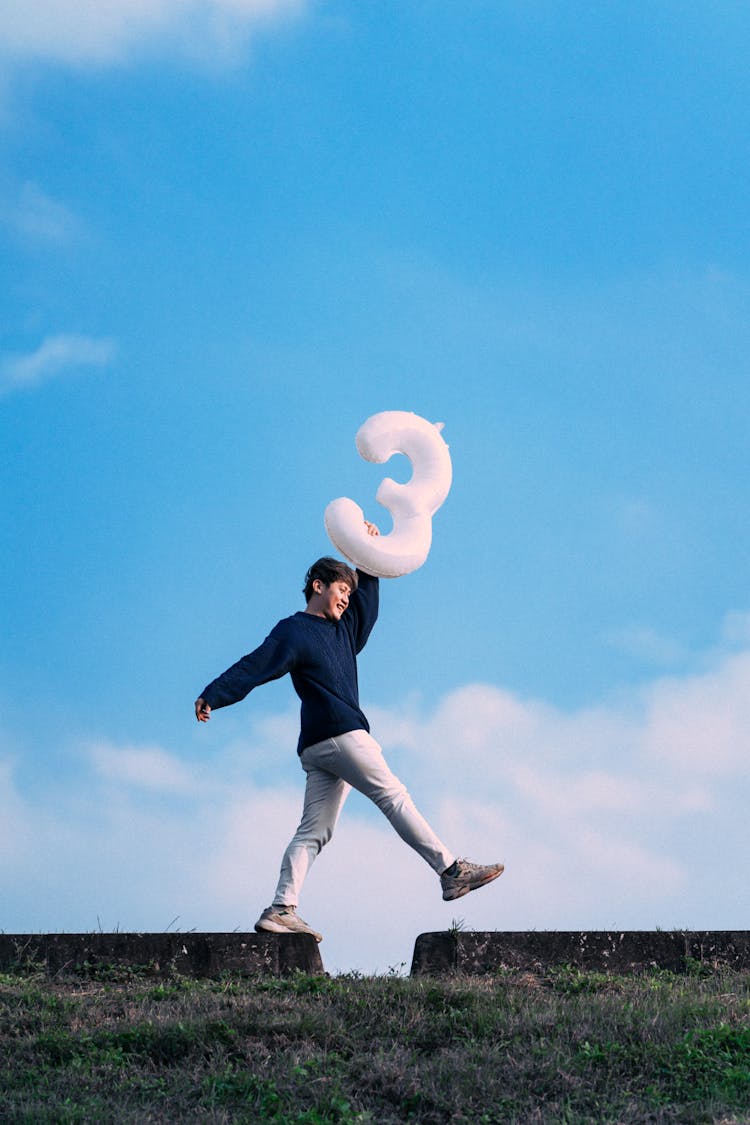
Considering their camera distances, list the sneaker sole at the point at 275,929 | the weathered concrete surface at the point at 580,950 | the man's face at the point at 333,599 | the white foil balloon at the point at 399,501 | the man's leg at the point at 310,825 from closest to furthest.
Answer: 1. the weathered concrete surface at the point at 580,950
2. the sneaker sole at the point at 275,929
3. the man's leg at the point at 310,825
4. the man's face at the point at 333,599
5. the white foil balloon at the point at 399,501

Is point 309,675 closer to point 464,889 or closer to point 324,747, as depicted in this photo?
point 324,747

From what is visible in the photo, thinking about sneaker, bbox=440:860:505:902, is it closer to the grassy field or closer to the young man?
the young man

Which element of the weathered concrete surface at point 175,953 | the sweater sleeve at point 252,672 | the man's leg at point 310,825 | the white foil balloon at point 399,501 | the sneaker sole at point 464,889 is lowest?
the weathered concrete surface at point 175,953

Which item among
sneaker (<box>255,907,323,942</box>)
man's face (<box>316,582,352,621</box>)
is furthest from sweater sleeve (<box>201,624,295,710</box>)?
sneaker (<box>255,907,323,942</box>)

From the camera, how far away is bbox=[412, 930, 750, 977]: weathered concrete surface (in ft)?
25.8

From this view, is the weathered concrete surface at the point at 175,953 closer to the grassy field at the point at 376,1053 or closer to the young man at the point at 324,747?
the young man at the point at 324,747

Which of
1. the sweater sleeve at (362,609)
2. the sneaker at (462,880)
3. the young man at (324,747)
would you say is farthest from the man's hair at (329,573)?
the sneaker at (462,880)

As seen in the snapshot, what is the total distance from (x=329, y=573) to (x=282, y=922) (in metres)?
2.48

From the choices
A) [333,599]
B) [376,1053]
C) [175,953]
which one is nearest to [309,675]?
[333,599]

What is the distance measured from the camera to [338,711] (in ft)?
27.3

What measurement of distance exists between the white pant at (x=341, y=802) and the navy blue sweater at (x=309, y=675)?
12 cm

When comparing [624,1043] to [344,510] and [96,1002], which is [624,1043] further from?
[344,510]

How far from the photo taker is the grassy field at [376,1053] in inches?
211

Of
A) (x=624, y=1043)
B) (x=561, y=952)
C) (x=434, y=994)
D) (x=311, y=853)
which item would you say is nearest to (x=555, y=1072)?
(x=624, y=1043)
